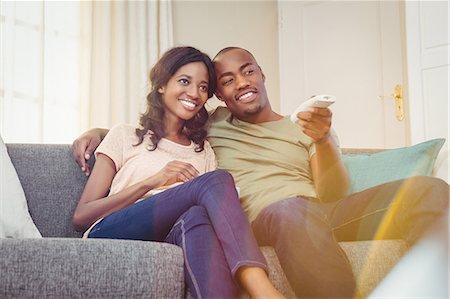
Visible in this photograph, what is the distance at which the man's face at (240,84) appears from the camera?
1.81 meters

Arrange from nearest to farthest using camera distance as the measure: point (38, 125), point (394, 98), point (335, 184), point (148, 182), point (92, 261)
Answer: point (92, 261)
point (148, 182)
point (335, 184)
point (38, 125)
point (394, 98)

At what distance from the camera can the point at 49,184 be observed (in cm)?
175

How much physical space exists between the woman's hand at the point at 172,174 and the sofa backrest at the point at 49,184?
30 centimetres

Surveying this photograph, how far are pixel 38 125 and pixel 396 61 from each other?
1.93m

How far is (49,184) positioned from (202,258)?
688 mm

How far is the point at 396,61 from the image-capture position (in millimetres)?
3531

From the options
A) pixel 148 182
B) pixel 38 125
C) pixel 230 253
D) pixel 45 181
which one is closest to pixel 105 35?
pixel 38 125

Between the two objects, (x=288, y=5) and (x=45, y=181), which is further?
(x=288, y=5)

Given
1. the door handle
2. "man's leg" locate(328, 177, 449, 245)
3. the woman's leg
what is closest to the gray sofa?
the woman's leg

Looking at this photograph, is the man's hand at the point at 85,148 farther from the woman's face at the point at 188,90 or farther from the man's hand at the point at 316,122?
the man's hand at the point at 316,122

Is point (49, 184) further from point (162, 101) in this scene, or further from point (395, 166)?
point (395, 166)

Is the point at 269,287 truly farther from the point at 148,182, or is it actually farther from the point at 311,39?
the point at 311,39

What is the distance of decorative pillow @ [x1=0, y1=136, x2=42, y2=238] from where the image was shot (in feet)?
4.93

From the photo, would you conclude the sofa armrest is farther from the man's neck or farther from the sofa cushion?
the man's neck
